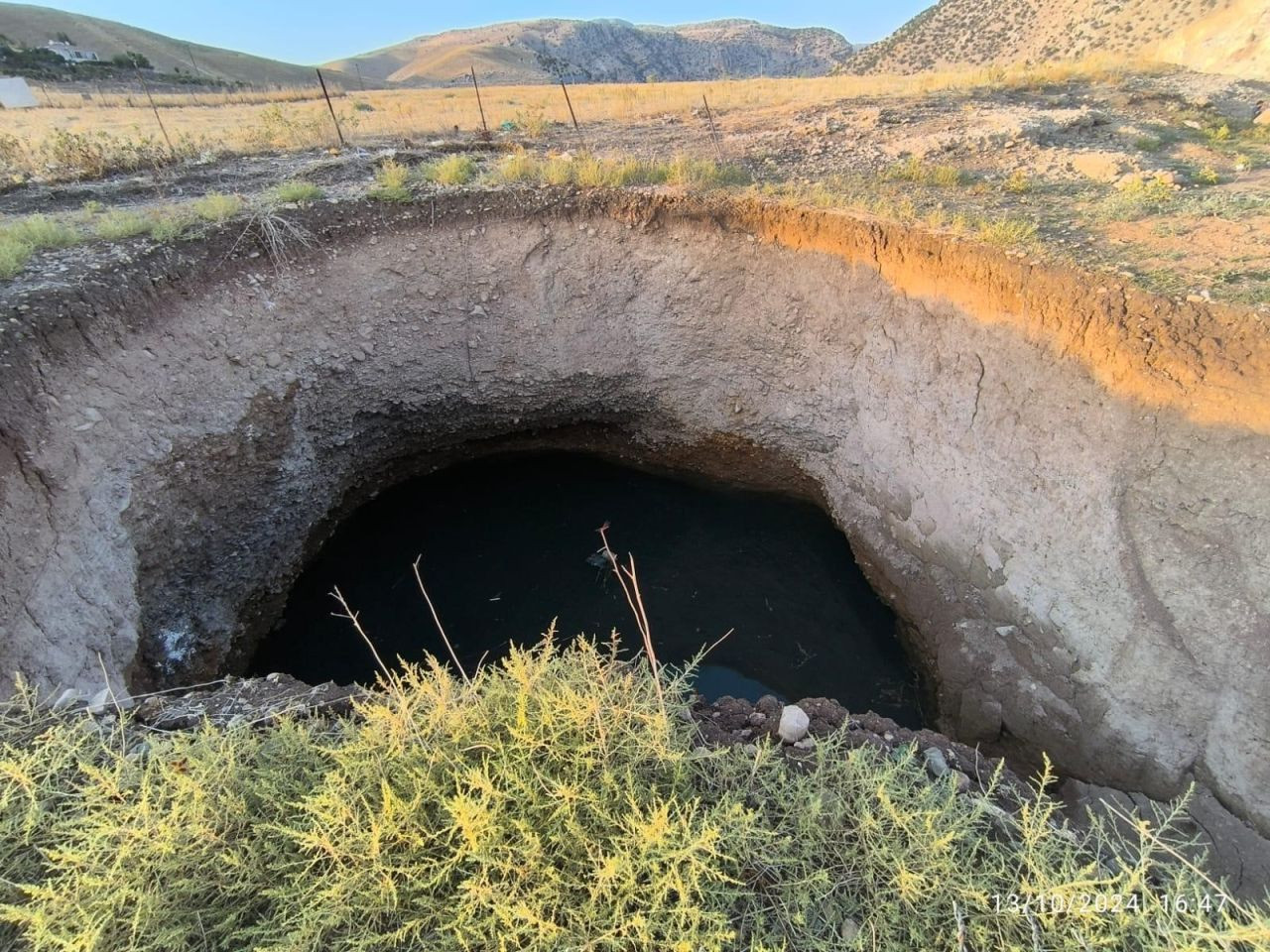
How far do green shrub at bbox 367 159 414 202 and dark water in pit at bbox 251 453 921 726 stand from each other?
3403mm

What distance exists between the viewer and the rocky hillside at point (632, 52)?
56.5 metres

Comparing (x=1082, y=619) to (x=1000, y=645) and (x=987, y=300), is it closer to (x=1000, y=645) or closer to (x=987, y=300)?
(x=1000, y=645)

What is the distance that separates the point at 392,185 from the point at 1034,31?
841 inches

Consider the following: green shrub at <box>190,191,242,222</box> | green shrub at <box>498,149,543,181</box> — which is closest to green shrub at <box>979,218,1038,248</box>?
green shrub at <box>498,149,543,181</box>

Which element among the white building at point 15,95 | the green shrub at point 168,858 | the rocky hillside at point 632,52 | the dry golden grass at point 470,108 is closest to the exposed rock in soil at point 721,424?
the green shrub at point 168,858

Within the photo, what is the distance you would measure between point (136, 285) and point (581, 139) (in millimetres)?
6524

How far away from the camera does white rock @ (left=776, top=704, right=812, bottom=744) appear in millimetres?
3404

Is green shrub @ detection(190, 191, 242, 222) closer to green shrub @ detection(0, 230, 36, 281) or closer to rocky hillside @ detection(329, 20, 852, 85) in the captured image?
green shrub @ detection(0, 230, 36, 281)

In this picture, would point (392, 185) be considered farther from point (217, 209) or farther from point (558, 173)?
point (558, 173)

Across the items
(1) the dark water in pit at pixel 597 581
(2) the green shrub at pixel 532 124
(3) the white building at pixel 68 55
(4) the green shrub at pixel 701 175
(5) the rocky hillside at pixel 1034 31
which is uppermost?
(3) the white building at pixel 68 55

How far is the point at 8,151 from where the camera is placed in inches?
357

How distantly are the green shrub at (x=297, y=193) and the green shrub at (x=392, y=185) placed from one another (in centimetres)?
62

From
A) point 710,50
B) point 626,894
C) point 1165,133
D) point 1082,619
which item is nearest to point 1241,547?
point 1082,619

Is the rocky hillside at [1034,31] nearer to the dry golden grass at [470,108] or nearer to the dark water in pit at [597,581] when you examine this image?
the dry golden grass at [470,108]
